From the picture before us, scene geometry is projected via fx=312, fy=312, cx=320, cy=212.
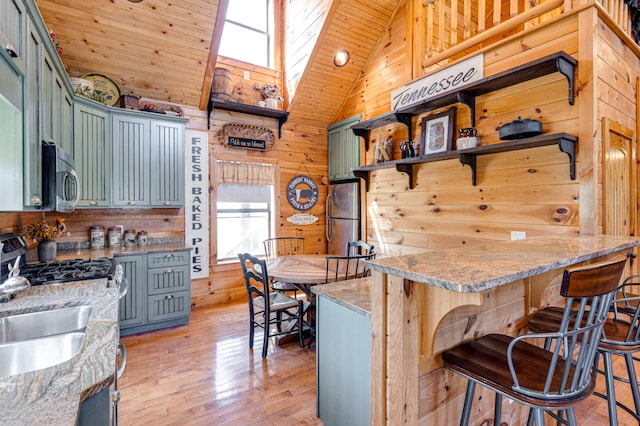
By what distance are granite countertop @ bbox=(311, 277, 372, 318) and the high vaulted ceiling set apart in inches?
127

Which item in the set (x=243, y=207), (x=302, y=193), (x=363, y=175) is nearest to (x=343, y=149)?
(x=363, y=175)

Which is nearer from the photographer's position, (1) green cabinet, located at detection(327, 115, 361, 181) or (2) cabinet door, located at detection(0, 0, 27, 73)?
(2) cabinet door, located at detection(0, 0, 27, 73)

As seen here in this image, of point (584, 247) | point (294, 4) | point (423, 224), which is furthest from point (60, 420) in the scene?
point (294, 4)

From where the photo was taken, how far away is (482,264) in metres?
1.11

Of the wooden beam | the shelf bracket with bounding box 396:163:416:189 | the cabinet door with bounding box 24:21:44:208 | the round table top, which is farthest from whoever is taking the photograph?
the shelf bracket with bounding box 396:163:416:189

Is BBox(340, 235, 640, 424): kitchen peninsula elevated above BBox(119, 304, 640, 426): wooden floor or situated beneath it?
elevated above

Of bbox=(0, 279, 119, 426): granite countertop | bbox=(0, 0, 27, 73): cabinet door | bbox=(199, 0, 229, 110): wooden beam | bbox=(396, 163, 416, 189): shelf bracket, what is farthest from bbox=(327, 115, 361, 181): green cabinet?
bbox=(0, 279, 119, 426): granite countertop

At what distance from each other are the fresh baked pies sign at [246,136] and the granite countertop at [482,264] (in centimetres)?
368

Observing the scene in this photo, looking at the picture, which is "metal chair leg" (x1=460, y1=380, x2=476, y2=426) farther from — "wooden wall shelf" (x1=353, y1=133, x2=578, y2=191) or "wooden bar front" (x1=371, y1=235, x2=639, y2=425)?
"wooden wall shelf" (x1=353, y1=133, x2=578, y2=191)

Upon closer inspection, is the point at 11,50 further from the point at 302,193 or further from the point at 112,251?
the point at 302,193

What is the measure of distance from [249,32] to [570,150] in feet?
14.6

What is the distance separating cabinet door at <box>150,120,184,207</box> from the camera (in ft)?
12.0

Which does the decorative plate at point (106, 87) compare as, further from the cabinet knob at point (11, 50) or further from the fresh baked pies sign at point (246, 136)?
the cabinet knob at point (11, 50)

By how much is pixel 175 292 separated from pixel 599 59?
4.41 meters
